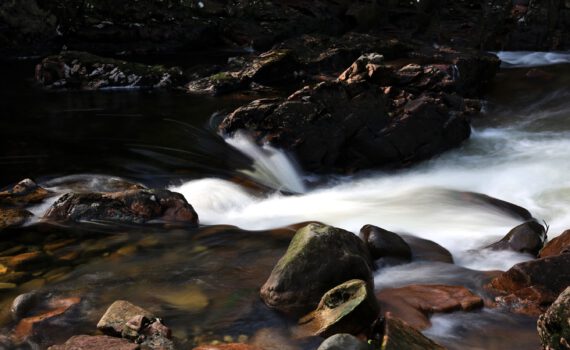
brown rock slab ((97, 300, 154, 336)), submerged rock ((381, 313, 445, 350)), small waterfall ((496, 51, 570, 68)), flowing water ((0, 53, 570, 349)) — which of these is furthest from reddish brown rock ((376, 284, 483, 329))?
small waterfall ((496, 51, 570, 68))

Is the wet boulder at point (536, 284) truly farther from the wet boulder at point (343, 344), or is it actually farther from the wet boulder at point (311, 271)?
the wet boulder at point (343, 344)

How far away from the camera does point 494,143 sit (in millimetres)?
11055

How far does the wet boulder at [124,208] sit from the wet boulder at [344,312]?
278 centimetres

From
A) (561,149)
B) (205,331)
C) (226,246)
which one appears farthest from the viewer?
(561,149)

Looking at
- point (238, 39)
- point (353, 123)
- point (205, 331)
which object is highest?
point (238, 39)

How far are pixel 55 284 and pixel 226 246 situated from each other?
72.6 inches

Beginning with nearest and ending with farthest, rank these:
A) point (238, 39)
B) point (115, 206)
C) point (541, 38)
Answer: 1. point (115, 206)
2. point (541, 38)
3. point (238, 39)

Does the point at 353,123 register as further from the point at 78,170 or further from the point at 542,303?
the point at 542,303

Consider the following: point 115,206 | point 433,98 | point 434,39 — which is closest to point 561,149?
point 433,98

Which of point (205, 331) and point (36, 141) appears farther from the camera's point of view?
point (36, 141)

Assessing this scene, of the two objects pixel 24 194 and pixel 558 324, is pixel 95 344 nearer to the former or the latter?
pixel 558 324

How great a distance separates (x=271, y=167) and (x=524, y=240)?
14.3 ft

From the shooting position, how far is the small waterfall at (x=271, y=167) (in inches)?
348

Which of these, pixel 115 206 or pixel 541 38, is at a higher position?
pixel 541 38
